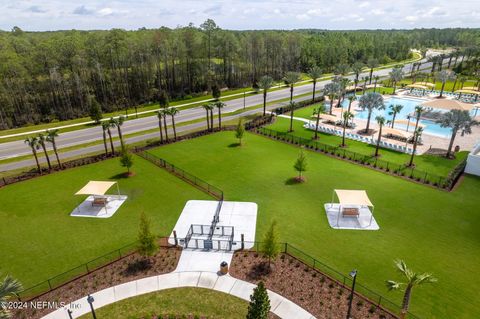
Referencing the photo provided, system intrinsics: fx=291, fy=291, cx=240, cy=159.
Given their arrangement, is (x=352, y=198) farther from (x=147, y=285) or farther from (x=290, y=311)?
(x=147, y=285)

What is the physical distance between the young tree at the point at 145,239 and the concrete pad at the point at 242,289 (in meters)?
6.54

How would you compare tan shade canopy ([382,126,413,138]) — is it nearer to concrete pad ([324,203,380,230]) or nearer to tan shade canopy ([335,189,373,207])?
concrete pad ([324,203,380,230])

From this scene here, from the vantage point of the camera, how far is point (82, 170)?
3794 cm

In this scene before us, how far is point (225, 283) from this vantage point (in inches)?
816

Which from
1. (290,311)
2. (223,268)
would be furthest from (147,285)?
(290,311)

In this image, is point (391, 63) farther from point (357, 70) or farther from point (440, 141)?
point (440, 141)

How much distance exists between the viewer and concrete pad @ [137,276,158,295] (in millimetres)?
20078

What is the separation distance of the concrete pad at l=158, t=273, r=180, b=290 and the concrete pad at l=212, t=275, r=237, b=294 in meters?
2.88

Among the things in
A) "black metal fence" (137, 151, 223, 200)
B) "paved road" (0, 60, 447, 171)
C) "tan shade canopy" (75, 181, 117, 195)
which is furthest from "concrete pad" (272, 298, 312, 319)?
"paved road" (0, 60, 447, 171)

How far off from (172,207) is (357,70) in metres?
69.8

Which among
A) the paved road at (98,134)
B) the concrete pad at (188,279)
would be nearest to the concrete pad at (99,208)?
the concrete pad at (188,279)

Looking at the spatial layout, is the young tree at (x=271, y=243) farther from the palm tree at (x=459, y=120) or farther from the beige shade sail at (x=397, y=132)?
the beige shade sail at (x=397, y=132)

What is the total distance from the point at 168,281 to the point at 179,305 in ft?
7.93

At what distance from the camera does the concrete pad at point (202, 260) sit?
2211 cm
